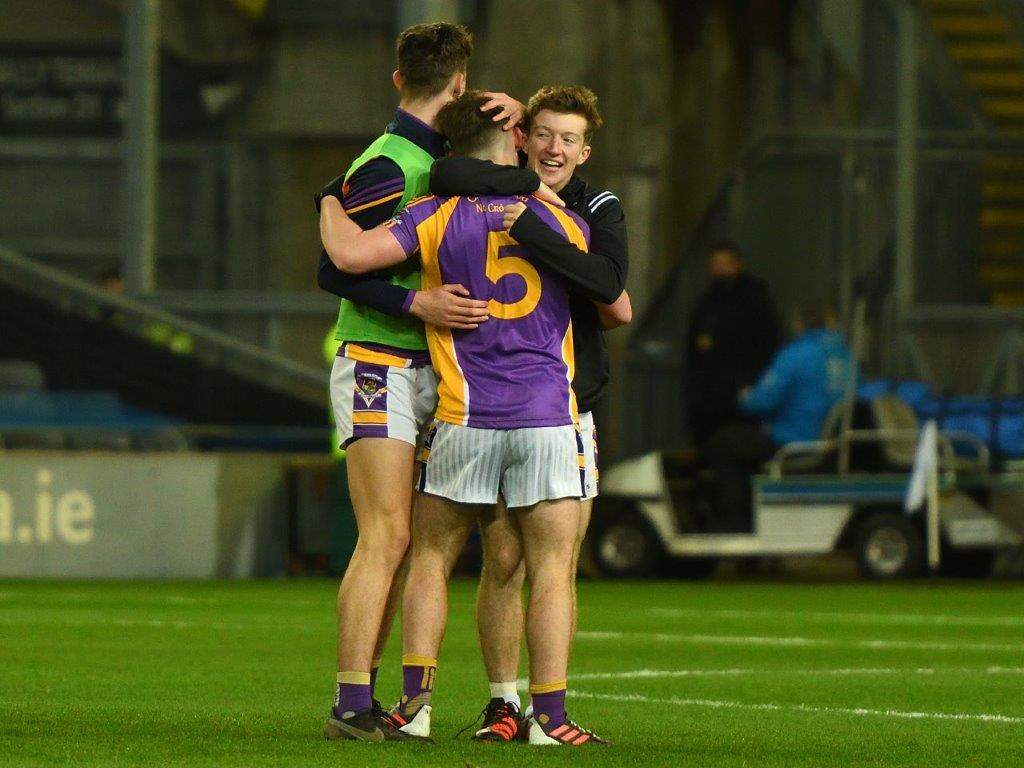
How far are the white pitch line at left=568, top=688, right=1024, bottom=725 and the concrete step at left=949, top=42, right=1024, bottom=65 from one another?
42.3 ft

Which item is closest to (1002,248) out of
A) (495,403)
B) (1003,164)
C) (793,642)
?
(1003,164)

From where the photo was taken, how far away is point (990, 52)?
69.9 feet

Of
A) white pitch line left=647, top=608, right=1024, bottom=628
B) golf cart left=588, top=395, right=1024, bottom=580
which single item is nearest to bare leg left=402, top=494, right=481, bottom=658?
white pitch line left=647, top=608, right=1024, bottom=628

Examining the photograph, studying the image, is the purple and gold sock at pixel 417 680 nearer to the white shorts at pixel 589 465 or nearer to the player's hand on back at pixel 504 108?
the white shorts at pixel 589 465

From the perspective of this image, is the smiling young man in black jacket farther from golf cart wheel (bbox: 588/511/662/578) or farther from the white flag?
golf cart wheel (bbox: 588/511/662/578)

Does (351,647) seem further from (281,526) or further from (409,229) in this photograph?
(281,526)

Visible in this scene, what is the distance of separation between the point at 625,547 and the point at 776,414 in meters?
1.28

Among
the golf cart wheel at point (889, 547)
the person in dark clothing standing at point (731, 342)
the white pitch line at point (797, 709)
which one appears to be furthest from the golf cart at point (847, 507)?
the white pitch line at point (797, 709)

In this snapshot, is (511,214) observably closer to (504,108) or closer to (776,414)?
(504,108)

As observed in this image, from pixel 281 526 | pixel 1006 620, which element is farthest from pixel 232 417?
pixel 1006 620

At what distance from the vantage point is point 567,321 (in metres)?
6.53

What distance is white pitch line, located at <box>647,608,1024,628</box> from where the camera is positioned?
39.6 ft

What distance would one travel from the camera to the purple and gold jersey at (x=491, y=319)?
6.39m

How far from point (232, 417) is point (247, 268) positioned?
6.58 ft
